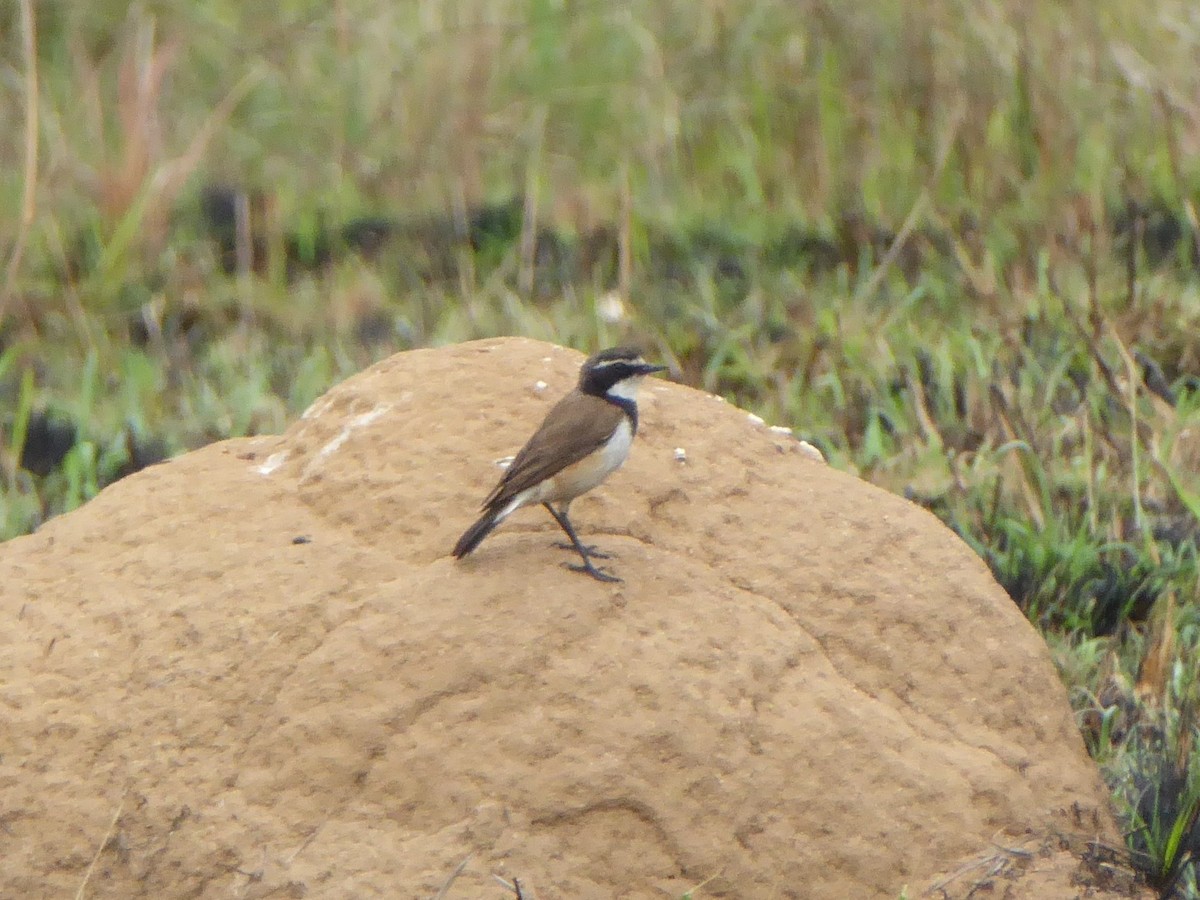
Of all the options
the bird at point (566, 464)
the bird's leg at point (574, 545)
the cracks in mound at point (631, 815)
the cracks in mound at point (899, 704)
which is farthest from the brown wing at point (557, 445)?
the cracks in mound at point (631, 815)

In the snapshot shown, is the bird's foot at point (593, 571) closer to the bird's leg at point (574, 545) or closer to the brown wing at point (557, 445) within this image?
the bird's leg at point (574, 545)

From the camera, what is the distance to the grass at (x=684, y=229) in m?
5.58

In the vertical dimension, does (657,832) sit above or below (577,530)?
below

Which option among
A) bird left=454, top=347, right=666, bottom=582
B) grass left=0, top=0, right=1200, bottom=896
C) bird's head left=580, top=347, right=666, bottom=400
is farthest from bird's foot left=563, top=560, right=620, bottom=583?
grass left=0, top=0, right=1200, bottom=896

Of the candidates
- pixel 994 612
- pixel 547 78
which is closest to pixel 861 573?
pixel 994 612

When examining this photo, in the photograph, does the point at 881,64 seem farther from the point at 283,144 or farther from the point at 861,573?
the point at 861,573

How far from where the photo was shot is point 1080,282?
21.7ft

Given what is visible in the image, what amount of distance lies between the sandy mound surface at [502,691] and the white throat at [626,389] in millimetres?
151

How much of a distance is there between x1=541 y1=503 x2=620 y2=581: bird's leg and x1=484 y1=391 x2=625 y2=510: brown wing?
0.14m

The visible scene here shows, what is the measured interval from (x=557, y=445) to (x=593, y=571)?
0.83 ft

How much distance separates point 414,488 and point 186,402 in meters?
2.67

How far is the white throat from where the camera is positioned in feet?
12.5

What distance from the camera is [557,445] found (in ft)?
11.6

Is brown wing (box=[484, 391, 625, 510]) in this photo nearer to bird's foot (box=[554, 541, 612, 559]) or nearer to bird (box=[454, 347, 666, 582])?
bird (box=[454, 347, 666, 582])
